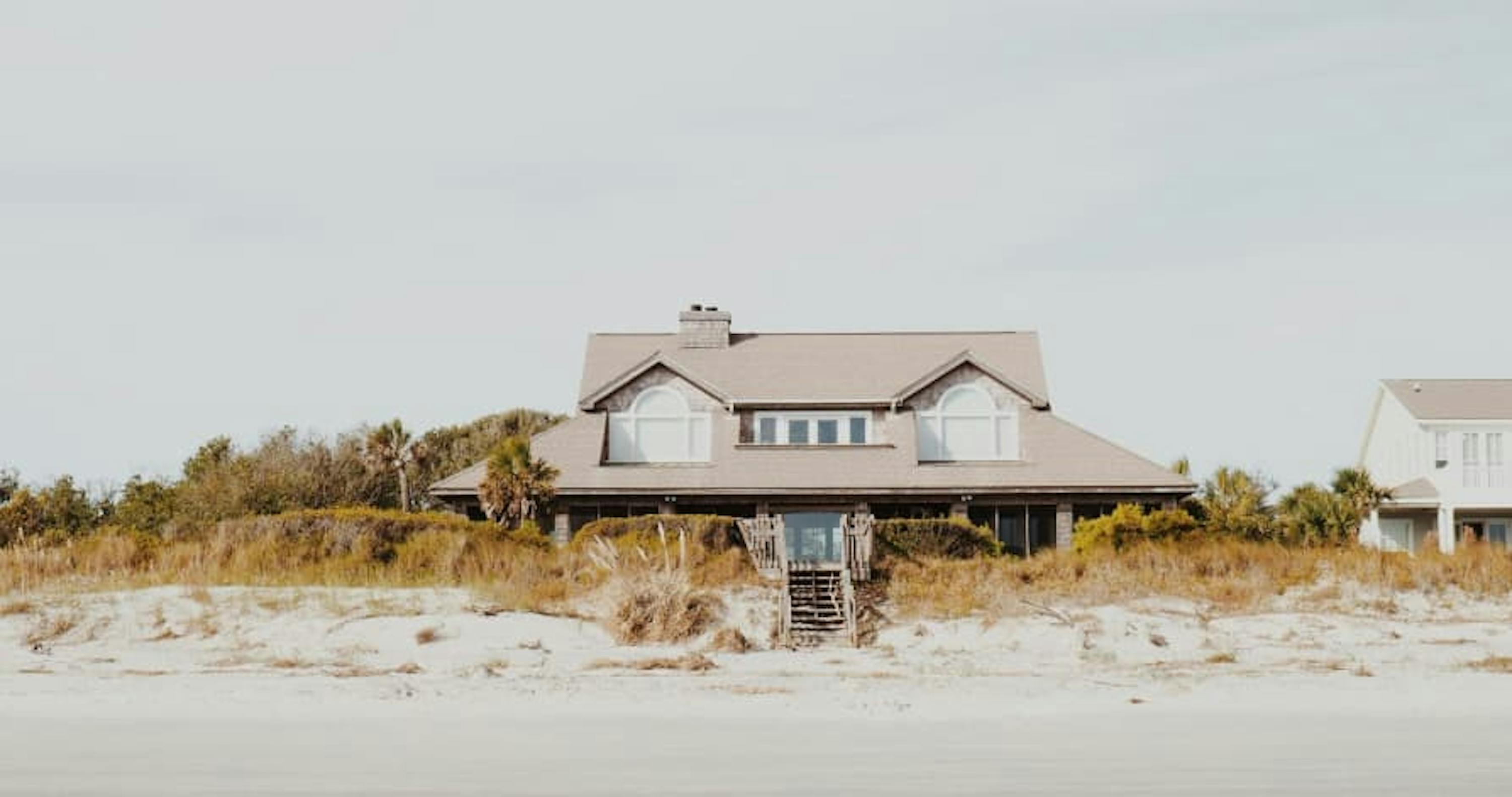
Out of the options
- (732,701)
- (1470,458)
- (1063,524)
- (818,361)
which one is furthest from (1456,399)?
(732,701)

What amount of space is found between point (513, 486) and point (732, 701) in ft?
57.9

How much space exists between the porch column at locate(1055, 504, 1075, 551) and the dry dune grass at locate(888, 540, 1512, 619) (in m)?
11.0

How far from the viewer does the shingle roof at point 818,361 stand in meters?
44.3

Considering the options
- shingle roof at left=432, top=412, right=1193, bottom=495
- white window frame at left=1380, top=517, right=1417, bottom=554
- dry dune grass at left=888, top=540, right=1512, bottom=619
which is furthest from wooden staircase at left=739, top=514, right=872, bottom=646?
white window frame at left=1380, top=517, right=1417, bottom=554

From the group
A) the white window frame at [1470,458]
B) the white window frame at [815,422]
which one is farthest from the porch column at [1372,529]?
the white window frame at [815,422]

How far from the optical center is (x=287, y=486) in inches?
1909

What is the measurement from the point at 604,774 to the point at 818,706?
17.8 ft

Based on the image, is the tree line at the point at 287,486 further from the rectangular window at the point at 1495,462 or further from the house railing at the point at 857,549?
the rectangular window at the point at 1495,462

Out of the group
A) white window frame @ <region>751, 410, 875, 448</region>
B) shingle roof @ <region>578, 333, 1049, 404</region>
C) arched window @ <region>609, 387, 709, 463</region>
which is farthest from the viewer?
shingle roof @ <region>578, 333, 1049, 404</region>

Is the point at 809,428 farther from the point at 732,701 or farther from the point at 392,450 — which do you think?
the point at 732,701

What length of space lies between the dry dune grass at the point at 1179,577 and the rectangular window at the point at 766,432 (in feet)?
48.1

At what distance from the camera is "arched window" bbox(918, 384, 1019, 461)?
142ft

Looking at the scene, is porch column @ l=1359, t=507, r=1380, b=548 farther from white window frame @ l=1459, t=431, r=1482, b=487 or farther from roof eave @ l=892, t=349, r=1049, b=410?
roof eave @ l=892, t=349, r=1049, b=410

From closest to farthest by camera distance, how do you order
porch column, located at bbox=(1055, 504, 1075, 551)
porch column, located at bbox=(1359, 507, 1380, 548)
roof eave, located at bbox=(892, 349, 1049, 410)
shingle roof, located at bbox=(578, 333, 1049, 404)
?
porch column, located at bbox=(1055, 504, 1075, 551), roof eave, located at bbox=(892, 349, 1049, 410), shingle roof, located at bbox=(578, 333, 1049, 404), porch column, located at bbox=(1359, 507, 1380, 548)
